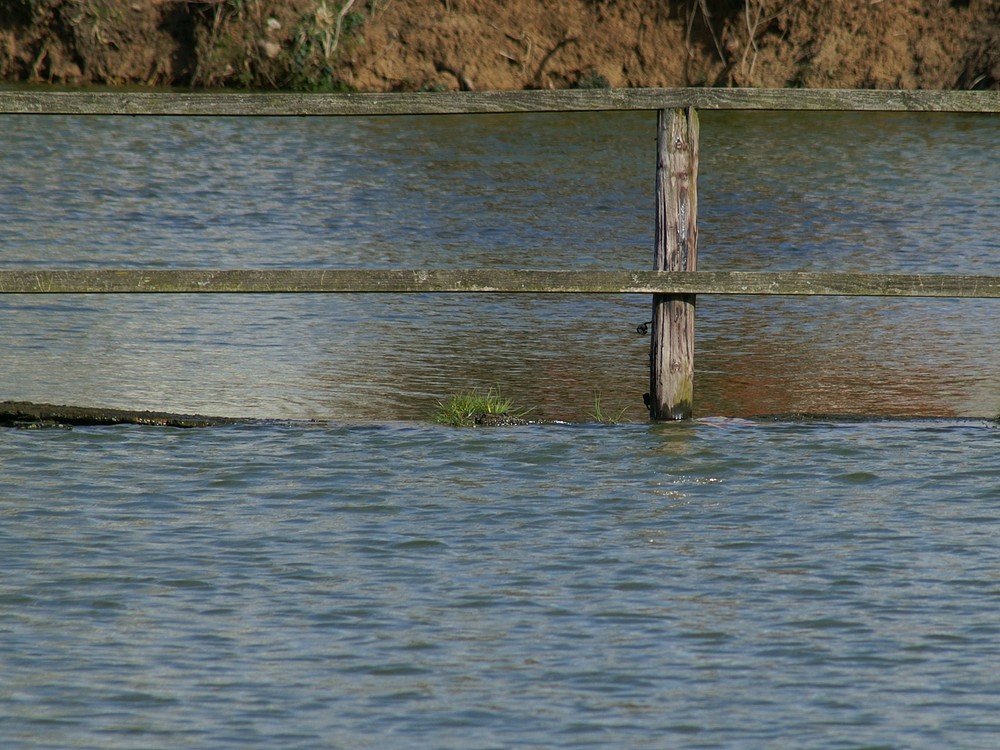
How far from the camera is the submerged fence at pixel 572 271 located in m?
6.79

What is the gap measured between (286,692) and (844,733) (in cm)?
148

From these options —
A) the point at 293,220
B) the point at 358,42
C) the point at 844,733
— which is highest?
the point at 358,42

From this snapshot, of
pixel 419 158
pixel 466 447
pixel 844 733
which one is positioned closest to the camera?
pixel 844 733

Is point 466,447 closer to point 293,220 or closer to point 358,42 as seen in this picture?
point 293,220

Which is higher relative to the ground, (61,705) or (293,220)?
(293,220)

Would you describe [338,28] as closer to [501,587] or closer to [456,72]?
[456,72]

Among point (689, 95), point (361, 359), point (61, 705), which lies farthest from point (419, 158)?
point (61, 705)

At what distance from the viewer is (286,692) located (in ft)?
14.2

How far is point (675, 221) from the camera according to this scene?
6941mm

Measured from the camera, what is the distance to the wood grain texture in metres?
6.79

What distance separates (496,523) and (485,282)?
1.46 metres

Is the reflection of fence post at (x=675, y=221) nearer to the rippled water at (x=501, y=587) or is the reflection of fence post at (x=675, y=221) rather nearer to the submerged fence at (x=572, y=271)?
the submerged fence at (x=572, y=271)

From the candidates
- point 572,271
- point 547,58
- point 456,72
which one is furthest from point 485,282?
point 547,58

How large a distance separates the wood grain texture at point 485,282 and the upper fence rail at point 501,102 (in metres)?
0.70
